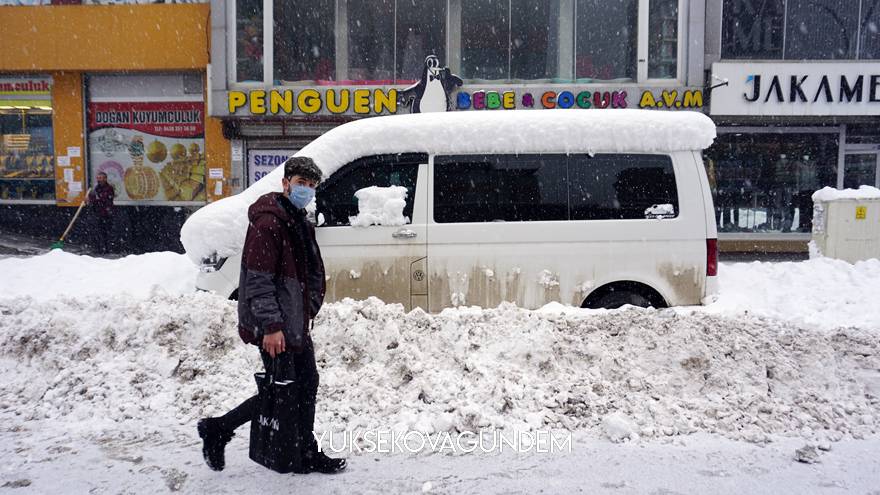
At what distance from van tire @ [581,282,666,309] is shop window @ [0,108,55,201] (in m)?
15.3

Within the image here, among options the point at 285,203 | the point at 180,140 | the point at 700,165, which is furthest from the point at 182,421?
the point at 180,140

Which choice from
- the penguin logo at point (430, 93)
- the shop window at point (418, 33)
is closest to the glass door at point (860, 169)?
the shop window at point (418, 33)

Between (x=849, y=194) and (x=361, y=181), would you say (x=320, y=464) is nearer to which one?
(x=361, y=181)

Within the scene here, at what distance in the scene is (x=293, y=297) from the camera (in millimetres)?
3307

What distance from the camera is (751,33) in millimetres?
14555

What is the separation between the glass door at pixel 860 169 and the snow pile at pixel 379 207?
14.1 m

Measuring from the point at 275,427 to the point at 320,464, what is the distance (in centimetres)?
39

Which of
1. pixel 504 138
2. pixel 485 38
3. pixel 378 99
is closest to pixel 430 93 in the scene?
pixel 378 99

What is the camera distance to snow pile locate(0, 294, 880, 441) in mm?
4273

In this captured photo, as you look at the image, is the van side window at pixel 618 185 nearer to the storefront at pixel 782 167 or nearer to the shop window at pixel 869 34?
the storefront at pixel 782 167

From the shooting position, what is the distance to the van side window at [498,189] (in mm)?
5688

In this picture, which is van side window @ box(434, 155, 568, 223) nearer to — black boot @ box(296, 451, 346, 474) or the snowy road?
the snowy road

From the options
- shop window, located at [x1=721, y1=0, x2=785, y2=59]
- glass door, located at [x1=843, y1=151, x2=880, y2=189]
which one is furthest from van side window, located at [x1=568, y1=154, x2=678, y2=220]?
glass door, located at [x1=843, y1=151, x2=880, y2=189]

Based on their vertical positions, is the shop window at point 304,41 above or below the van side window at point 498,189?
above
